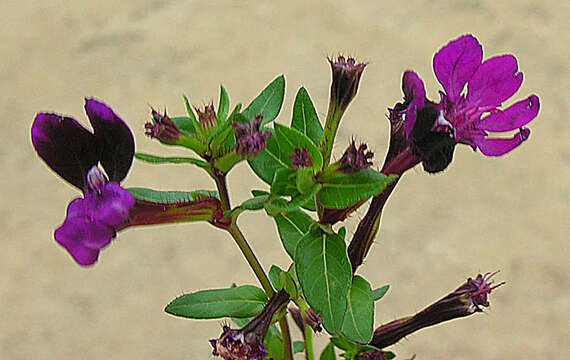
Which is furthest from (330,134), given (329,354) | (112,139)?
(329,354)

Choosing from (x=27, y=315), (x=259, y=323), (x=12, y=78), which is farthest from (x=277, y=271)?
(x=12, y=78)

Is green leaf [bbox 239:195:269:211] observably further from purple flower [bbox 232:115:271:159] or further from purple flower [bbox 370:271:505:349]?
purple flower [bbox 370:271:505:349]

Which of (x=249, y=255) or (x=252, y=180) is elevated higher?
(x=252, y=180)

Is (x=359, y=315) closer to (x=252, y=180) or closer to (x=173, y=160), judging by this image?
(x=173, y=160)

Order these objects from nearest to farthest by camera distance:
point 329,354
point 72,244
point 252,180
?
1. point 72,244
2. point 329,354
3. point 252,180

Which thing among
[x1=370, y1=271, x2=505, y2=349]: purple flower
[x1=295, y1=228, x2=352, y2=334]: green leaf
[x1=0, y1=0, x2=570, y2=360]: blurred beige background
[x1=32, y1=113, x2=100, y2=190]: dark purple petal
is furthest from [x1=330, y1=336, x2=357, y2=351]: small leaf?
[x1=0, y1=0, x2=570, y2=360]: blurred beige background

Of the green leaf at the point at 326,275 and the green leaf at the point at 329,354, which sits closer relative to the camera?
the green leaf at the point at 326,275

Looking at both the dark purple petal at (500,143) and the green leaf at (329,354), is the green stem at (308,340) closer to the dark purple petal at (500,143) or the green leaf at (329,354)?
the green leaf at (329,354)

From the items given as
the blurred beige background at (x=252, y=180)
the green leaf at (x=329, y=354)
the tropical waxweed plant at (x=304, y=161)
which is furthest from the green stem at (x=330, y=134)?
the blurred beige background at (x=252, y=180)

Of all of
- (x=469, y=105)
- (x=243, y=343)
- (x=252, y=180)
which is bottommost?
(x=243, y=343)
